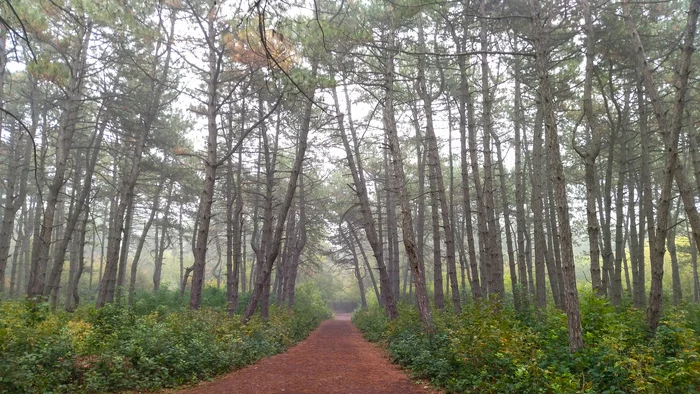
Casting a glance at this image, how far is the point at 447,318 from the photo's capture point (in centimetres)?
1073

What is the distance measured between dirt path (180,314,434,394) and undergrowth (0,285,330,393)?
22.4 inches

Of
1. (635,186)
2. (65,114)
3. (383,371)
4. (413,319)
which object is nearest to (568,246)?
(383,371)

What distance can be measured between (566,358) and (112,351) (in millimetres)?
7201

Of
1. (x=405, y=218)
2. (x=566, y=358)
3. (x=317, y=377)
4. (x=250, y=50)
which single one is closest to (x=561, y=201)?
(x=566, y=358)

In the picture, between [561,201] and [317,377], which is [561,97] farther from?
[317,377]

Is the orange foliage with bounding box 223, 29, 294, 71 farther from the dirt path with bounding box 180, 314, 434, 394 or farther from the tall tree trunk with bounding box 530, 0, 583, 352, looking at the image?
the dirt path with bounding box 180, 314, 434, 394

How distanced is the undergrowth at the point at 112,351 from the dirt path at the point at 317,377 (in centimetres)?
57

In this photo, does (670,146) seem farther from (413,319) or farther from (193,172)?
(193,172)

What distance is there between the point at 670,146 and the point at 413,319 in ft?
26.2

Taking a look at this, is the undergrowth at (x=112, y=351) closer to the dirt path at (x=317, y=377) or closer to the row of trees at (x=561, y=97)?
the dirt path at (x=317, y=377)

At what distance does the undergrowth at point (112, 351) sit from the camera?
18.1 ft

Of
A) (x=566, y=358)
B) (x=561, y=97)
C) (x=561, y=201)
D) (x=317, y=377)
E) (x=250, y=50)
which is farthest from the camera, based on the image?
(x=561, y=97)

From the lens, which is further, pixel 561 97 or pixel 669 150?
pixel 561 97

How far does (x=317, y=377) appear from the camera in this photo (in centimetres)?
770
